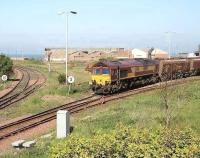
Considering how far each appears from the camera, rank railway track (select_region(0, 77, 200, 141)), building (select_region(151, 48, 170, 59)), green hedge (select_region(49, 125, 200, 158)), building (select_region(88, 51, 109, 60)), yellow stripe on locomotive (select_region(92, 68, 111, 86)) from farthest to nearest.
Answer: building (select_region(151, 48, 170, 59))
building (select_region(88, 51, 109, 60))
yellow stripe on locomotive (select_region(92, 68, 111, 86))
railway track (select_region(0, 77, 200, 141))
green hedge (select_region(49, 125, 200, 158))

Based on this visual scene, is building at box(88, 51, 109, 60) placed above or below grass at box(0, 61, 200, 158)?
above

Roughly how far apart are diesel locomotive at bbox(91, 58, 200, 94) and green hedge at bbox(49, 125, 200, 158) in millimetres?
24969

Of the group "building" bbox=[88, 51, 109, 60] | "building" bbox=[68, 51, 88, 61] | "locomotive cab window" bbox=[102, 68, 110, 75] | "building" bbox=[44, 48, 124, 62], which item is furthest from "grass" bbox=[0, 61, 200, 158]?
"building" bbox=[68, 51, 88, 61]

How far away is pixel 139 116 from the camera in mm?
23484

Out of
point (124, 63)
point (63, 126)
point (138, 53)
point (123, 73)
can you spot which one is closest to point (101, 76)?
point (123, 73)

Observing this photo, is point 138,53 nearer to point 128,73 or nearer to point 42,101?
point 128,73

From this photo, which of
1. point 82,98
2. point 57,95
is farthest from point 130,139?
point 57,95

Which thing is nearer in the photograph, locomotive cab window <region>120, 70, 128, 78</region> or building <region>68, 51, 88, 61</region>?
locomotive cab window <region>120, 70, 128, 78</region>

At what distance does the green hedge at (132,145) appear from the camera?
9.91 m

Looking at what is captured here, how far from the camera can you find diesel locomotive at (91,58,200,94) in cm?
3875

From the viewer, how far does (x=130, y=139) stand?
10789 millimetres

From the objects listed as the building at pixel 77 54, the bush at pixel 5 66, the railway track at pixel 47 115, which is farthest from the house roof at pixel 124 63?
the building at pixel 77 54

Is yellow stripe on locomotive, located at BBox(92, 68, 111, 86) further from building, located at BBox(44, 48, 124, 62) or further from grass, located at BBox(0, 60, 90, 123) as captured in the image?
building, located at BBox(44, 48, 124, 62)

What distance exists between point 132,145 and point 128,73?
3144 cm
